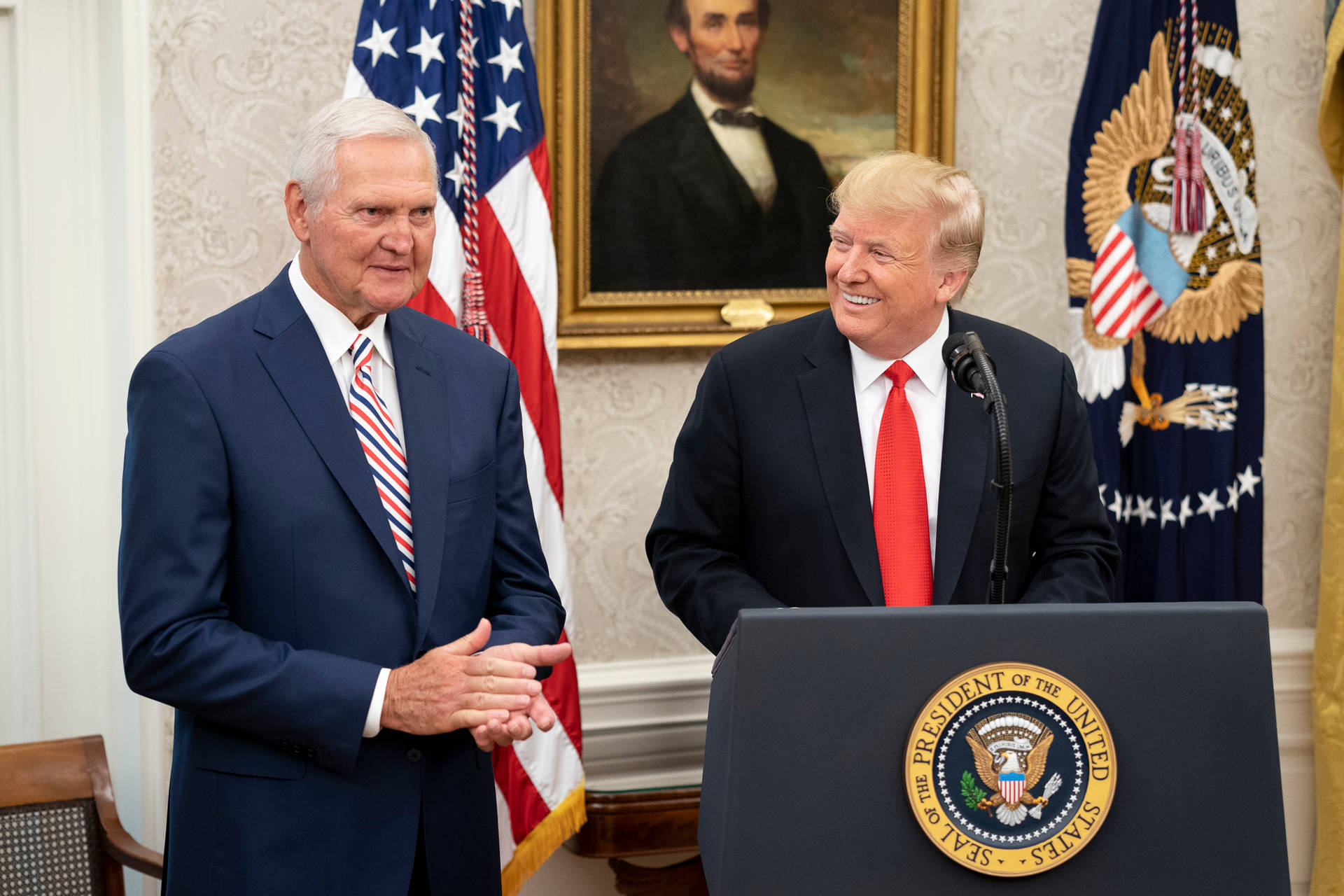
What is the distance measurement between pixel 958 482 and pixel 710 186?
4.83 ft

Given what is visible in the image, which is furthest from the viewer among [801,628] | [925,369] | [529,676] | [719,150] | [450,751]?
[719,150]

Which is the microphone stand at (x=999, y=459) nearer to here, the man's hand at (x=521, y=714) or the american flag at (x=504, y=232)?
the man's hand at (x=521, y=714)

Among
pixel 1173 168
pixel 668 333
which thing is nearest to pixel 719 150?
pixel 668 333

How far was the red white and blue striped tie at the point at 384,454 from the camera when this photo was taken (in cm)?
180

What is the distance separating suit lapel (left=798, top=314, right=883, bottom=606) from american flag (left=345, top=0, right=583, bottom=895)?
37.3 inches

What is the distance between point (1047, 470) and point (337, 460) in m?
1.18

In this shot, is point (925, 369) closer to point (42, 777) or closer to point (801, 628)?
point (801, 628)

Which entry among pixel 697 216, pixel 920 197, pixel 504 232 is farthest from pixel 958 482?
pixel 697 216

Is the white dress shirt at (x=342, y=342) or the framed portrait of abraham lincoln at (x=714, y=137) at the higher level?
the framed portrait of abraham lincoln at (x=714, y=137)

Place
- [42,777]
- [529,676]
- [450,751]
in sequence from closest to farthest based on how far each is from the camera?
[529,676] < [450,751] < [42,777]

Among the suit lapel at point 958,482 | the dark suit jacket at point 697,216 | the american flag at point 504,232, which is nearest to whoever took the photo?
the suit lapel at point 958,482

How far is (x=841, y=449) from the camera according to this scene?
6.78ft

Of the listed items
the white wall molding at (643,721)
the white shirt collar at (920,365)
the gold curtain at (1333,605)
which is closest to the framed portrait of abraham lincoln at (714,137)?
the white wall molding at (643,721)

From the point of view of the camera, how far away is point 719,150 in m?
3.24
